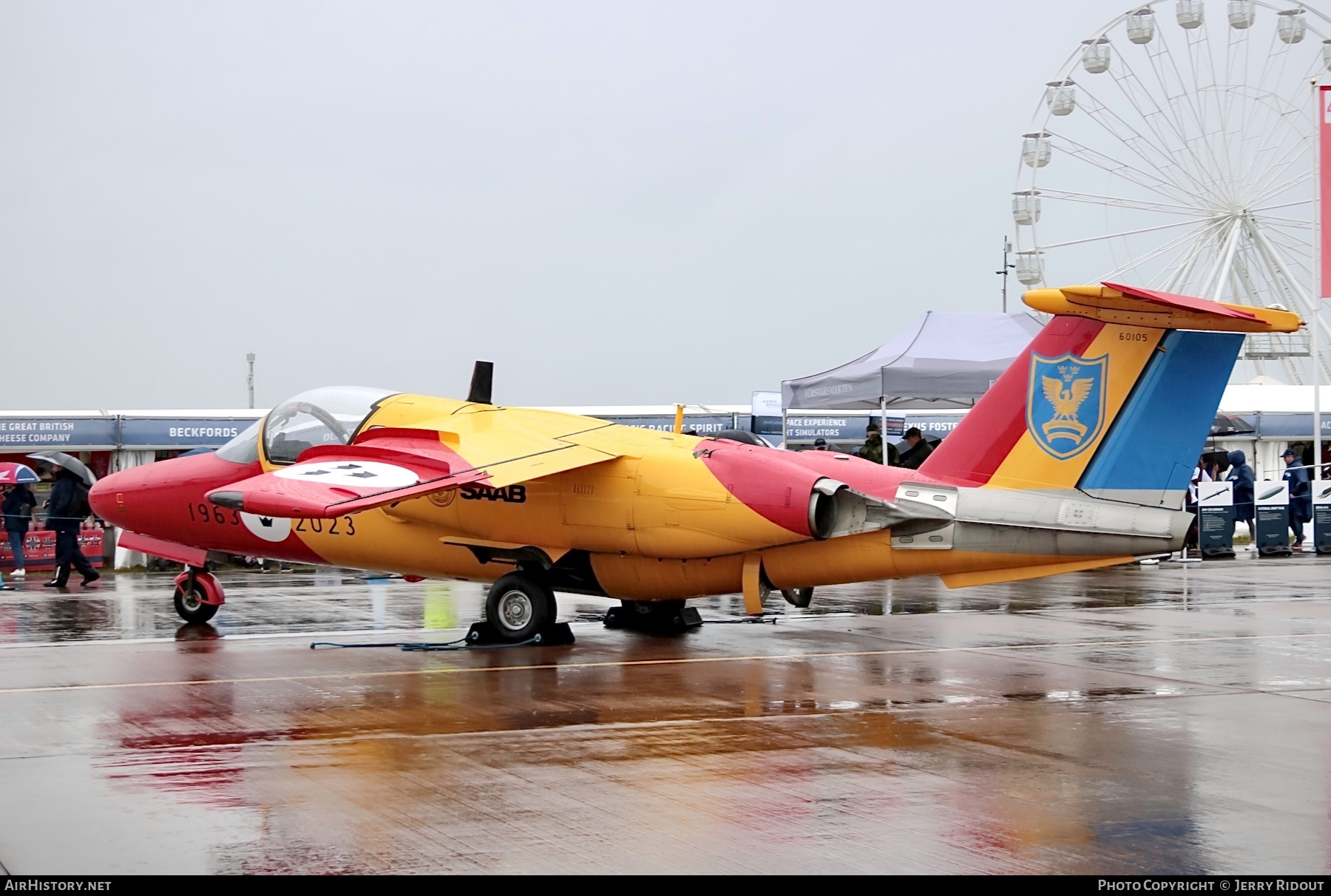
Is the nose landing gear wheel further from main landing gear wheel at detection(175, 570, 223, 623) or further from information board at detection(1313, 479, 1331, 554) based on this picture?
information board at detection(1313, 479, 1331, 554)

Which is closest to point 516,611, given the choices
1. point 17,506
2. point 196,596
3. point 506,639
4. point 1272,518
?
point 506,639

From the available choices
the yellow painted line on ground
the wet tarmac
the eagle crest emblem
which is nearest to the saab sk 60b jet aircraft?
the eagle crest emblem

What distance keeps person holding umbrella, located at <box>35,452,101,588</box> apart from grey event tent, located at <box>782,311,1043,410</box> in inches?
478

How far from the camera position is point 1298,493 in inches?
1036

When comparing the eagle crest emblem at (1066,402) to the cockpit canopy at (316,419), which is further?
the cockpit canopy at (316,419)

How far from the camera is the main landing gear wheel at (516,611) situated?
1228cm

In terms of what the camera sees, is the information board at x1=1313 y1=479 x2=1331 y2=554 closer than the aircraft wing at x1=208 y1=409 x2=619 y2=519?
No

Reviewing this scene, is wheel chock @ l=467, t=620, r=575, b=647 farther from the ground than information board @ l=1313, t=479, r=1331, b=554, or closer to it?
closer to it

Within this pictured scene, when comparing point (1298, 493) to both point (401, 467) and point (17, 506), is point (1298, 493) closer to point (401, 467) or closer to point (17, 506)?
point (401, 467)

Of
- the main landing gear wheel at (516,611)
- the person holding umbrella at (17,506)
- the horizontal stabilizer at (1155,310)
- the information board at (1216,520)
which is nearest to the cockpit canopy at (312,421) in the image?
the main landing gear wheel at (516,611)

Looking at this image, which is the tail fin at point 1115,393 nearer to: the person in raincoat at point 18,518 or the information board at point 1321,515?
the information board at point 1321,515

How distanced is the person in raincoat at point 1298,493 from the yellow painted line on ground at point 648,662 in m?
14.7

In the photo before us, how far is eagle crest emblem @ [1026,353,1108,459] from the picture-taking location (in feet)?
36.5

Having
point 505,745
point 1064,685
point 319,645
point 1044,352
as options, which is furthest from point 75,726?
point 1044,352
